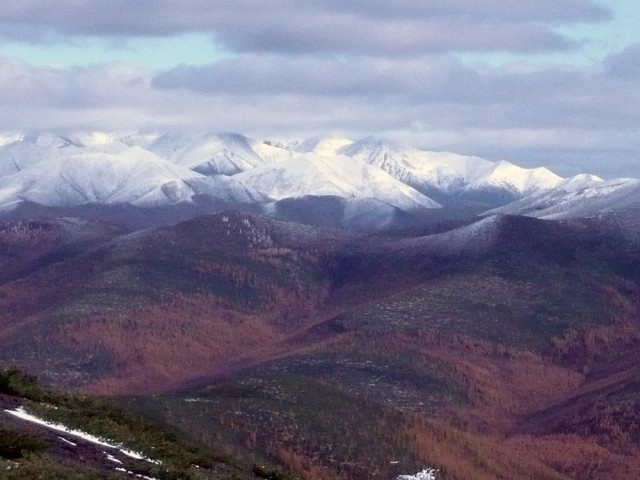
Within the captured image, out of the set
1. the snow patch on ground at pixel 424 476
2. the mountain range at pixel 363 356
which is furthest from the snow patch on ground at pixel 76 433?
the snow patch on ground at pixel 424 476

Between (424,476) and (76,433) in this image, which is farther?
(424,476)

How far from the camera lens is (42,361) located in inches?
5079

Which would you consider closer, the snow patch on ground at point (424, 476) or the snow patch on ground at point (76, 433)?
the snow patch on ground at point (76, 433)

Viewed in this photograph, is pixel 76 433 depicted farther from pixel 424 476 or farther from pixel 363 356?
pixel 363 356

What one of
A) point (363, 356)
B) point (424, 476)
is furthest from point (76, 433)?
point (363, 356)

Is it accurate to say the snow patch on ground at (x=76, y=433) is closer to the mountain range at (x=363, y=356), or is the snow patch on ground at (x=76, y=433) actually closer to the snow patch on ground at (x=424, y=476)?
the mountain range at (x=363, y=356)

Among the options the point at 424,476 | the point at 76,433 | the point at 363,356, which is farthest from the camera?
the point at 363,356

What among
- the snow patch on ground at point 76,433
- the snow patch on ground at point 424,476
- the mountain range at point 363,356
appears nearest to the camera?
the snow patch on ground at point 76,433

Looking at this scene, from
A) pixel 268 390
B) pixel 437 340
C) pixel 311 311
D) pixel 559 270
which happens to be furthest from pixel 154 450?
pixel 311 311

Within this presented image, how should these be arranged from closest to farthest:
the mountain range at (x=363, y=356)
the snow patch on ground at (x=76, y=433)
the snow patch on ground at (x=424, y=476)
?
the snow patch on ground at (x=76, y=433) < the snow patch on ground at (x=424, y=476) < the mountain range at (x=363, y=356)

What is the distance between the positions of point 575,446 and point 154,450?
66.8 meters

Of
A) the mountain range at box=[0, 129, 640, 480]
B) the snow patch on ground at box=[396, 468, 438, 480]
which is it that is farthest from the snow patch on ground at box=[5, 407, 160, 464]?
the snow patch on ground at box=[396, 468, 438, 480]

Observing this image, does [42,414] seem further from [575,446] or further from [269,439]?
[575,446]

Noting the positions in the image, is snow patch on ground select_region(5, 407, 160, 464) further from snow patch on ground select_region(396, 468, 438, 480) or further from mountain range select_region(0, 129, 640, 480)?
snow patch on ground select_region(396, 468, 438, 480)
